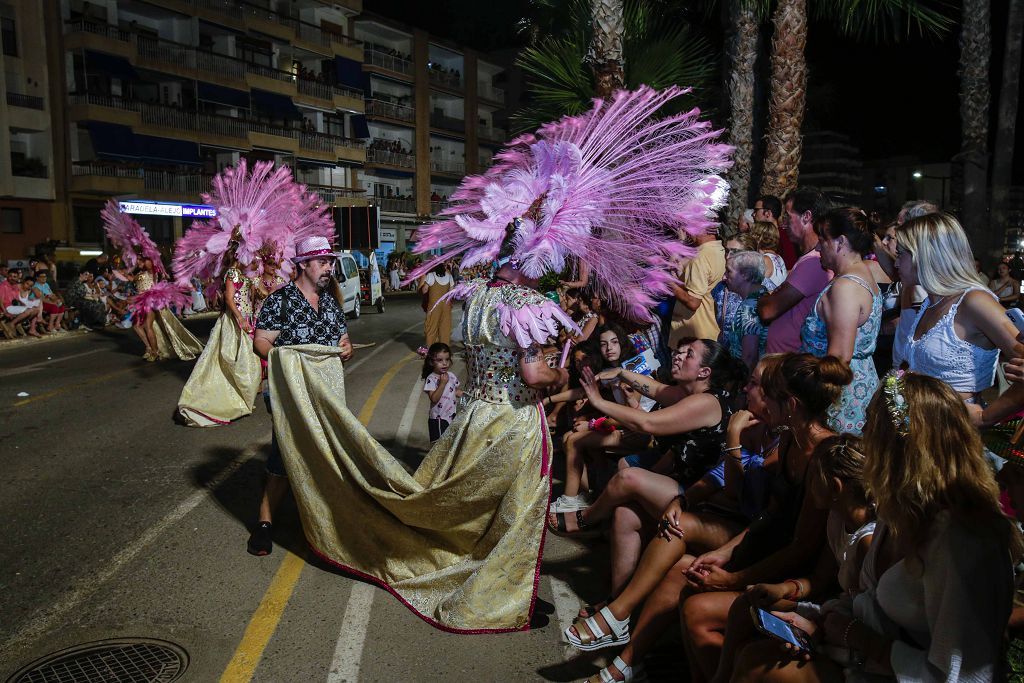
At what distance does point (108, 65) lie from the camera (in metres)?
35.3

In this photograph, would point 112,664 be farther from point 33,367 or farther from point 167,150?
point 167,150

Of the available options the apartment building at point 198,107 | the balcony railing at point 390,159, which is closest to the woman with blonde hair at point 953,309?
the apartment building at point 198,107

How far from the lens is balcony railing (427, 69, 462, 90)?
192 feet

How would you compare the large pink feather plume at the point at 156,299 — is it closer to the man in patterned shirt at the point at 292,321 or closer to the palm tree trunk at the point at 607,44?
the palm tree trunk at the point at 607,44

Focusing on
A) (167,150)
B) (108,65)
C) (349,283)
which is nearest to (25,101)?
(108,65)

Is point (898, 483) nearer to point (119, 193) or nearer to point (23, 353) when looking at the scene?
point (23, 353)

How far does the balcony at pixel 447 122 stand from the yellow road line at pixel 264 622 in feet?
186

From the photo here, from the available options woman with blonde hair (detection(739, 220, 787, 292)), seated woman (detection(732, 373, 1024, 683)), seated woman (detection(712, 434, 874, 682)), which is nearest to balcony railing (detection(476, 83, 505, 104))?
woman with blonde hair (detection(739, 220, 787, 292))

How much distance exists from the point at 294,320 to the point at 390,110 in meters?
52.4

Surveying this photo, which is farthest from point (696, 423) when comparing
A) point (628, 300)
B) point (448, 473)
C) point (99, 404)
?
point (99, 404)

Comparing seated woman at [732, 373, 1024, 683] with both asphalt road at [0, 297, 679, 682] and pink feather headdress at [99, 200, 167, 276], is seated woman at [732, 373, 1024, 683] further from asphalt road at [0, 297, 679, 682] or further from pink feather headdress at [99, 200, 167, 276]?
pink feather headdress at [99, 200, 167, 276]

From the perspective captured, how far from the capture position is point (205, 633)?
415cm

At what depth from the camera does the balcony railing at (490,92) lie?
6425 centimetres

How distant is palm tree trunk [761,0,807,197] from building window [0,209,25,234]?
107 ft
